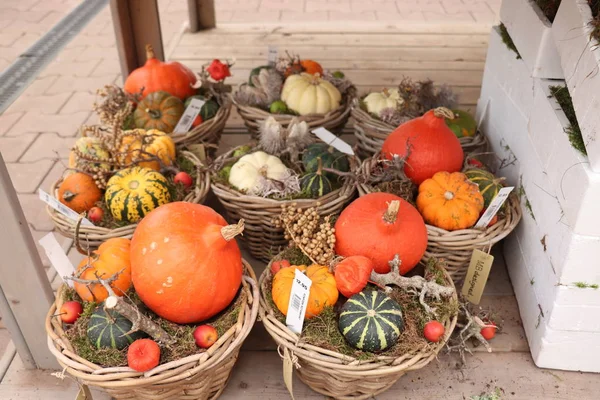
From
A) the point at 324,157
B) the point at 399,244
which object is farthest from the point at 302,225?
the point at 324,157

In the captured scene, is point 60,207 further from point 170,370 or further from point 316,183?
point 316,183

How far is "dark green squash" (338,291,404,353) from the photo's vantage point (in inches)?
60.4

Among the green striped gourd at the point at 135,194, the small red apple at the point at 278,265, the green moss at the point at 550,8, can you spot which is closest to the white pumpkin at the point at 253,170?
the green striped gourd at the point at 135,194

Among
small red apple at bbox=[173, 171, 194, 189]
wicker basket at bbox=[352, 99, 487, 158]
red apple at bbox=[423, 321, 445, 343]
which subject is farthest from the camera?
wicker basket at bbox=[352, 99, 487, 158]

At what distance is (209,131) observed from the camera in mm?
2570

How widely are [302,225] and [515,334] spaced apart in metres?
0.94

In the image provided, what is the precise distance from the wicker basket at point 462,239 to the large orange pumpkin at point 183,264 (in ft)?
2.21

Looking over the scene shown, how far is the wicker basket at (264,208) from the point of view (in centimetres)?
200

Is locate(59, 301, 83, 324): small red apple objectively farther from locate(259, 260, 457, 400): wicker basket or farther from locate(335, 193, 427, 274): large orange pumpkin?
locate(335, 193, 427, 274): large orange pumpkin

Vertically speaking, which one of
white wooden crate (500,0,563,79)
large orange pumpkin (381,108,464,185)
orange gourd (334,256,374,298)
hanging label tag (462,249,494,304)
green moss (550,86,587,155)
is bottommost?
hanging label tag (462,249,494,304)

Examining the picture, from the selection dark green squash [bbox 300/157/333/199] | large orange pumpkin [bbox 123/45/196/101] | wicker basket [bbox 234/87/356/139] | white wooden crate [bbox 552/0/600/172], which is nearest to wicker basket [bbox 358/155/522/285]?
dark green squash [bbox 300/157/333/199]

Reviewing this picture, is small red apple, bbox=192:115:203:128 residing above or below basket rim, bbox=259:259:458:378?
below

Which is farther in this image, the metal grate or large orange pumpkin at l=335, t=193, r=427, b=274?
the metal grate

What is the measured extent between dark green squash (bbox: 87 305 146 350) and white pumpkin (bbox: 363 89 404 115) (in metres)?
1.55
